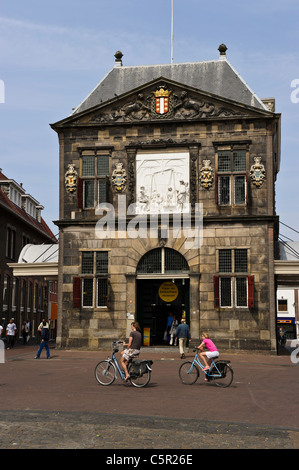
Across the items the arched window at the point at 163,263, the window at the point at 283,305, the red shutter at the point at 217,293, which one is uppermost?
the arched window at the point at 163,263

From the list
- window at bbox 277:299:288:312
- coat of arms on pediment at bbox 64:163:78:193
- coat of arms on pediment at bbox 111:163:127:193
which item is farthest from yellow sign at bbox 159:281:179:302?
window at bbox 277:299:288:312

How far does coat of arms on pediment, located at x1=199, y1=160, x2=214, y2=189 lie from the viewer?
29297mm

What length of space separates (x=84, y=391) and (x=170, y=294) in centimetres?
1679

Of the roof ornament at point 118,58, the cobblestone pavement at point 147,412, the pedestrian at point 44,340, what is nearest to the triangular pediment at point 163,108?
the roof ornament at point 118,58

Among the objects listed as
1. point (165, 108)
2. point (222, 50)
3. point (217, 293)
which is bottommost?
point (217, 293)

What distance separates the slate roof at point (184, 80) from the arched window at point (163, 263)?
8.07 m

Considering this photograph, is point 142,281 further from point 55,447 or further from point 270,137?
point 55,447

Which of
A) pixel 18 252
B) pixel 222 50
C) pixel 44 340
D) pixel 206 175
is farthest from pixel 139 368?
pixel 18 252

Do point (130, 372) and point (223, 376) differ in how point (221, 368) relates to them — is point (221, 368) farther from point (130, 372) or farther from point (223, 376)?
point (130, 372)

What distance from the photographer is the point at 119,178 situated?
1187 inches

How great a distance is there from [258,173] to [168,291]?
7.76 meters

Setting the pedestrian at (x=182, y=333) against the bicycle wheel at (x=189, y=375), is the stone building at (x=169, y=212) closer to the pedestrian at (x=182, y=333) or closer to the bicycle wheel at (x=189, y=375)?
the pedestrian at (x=182, y=333)

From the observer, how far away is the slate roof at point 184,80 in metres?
31.3
